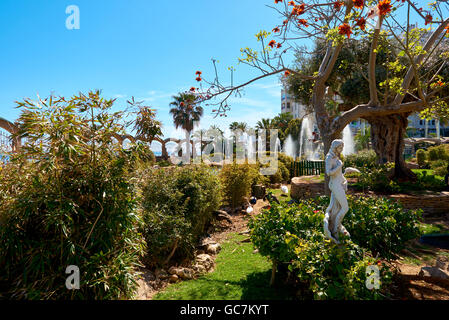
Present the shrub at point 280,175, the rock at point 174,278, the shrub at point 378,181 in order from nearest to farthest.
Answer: the rock at point 174,278
the shrub at point 378,181
the shrub at point 280,175

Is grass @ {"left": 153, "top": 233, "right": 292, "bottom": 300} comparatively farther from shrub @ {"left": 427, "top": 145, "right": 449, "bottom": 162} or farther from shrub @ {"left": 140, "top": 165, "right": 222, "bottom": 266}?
shrub @ {"left": 427, "top": 145, "right": 449, "bottom": 162}

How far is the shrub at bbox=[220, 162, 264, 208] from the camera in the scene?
9.86m

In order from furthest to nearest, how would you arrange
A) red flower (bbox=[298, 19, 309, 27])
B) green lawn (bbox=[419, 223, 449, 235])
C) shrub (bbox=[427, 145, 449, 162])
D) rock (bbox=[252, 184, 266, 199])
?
shrub (bbox=[427, 145, 449, 162]), rock (bbox=[252, 184, 266, 199]), green lawn (bbox=[419, 223, 449, 235]), red flower (bbox=[298, 19, 309, 27])

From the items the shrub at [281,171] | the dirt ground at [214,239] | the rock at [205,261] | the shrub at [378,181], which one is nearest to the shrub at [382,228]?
the dirt ground at [214,239]

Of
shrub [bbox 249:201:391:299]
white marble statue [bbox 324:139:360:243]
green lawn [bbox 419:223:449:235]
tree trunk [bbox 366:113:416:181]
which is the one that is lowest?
green lawn [bbox 419:223:449:235]

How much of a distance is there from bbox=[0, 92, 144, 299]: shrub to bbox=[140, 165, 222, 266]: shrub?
1.06 meters

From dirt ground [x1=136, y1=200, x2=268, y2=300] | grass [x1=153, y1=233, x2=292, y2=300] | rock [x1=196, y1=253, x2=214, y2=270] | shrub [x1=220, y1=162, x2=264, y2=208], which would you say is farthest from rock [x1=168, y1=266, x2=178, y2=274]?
shrub [x1=220, y1=162, x2=264, y2=208]

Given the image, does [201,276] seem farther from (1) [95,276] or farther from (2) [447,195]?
(2) [447,195]

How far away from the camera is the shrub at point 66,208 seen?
9.07 ft

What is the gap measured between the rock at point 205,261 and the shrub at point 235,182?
14.4 feet

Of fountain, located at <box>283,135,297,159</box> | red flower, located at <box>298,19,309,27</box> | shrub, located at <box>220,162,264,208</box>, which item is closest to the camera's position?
red flower, located at <box>298,19,309,27</box>

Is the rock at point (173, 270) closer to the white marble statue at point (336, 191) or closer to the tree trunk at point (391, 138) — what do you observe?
the white marble statue at point (336, 191)

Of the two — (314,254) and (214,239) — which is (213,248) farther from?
(314,254)

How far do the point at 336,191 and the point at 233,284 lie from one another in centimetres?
233
